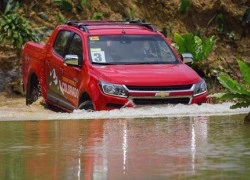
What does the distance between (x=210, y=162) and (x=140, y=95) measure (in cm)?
594

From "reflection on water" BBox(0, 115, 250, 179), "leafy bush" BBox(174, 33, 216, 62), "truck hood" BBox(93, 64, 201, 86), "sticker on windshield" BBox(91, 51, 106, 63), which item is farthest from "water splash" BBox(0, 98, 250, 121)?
"leafy bush" BBox(174, 33, 216, 62)

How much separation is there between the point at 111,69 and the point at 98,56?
0.63 meters

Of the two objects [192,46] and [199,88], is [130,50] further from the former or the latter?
[192,46]

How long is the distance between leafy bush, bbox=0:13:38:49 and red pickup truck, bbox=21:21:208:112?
14.7 feet

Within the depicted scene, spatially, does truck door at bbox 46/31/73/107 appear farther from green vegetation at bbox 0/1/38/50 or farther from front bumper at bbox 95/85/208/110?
green vegetation at bbox 0/1/38/50

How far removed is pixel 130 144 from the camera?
35.9ft

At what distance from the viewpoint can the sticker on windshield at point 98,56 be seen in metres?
16.2

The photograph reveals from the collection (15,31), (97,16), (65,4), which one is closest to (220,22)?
(97,16)

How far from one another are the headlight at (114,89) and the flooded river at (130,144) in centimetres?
28

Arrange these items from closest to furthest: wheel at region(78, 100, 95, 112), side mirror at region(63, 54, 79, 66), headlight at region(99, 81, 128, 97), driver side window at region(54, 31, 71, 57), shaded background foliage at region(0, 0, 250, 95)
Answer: headlight at region(99, 81, 128, 97), wheel at region(78, 100, 95, 112), side mirror at region(63, 54, 79, 66), driver side window at region(54, 31, 71, 57), shaded background foliage at region(0, 0, 250, 95)

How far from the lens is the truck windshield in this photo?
53.6 feet

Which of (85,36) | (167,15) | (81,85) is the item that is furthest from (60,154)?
(167,15)

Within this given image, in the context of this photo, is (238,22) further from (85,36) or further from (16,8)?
(85,36)

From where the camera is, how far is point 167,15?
27484mm
